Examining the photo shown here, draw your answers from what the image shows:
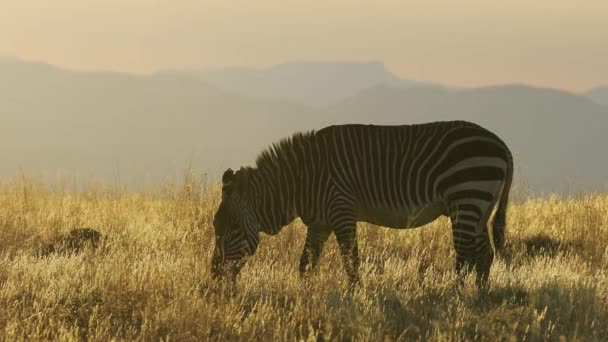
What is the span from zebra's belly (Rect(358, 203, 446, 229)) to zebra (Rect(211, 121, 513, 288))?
0.01m

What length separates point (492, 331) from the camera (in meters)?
7.29

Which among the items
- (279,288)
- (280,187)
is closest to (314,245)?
(280,187)

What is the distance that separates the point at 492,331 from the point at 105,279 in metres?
4.15

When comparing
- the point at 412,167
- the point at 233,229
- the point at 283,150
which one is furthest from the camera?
the point at 283,150

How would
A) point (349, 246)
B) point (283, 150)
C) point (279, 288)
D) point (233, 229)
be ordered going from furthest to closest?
point (283, 150) → point (233, 229) → point (349, 246) → point (279, 288)

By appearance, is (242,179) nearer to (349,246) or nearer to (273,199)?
(273,199)

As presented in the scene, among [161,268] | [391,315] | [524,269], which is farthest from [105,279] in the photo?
[524,269]

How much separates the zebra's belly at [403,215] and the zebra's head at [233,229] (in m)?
1.33

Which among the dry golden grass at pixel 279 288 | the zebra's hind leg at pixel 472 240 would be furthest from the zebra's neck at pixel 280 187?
the zebra's hind leg at pixel 472 240

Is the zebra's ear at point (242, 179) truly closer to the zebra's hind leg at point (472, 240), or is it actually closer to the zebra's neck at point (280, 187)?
the zebra's neck at point (280, 187)

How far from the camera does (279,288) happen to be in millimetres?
9016

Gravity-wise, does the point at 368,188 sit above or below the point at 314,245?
above

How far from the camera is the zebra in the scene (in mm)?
9383

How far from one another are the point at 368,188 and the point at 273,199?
111 centimetres
